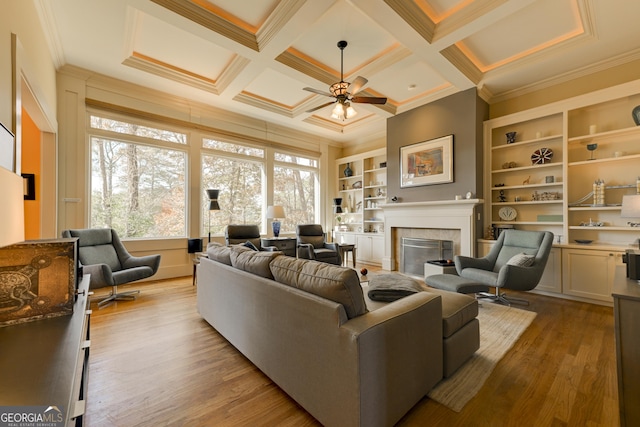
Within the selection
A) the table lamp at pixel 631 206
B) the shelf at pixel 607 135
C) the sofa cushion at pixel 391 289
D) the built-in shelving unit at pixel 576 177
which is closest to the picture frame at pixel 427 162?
the built-in shelving unit at pixel 576 177

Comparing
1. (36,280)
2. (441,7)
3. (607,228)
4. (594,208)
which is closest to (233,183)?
(441,7)

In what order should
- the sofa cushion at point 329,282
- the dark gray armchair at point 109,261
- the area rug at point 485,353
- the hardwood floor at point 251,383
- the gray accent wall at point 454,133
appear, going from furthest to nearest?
the gray accent wall at point 454,133
the dark gray armchair at point 109,261
the area rug at point 485,353
the hardwood floor at point 251,383
the sofa cushion at point 329,282

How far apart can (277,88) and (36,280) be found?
438 centimetres

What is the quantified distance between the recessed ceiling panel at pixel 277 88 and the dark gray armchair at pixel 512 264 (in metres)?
3.77

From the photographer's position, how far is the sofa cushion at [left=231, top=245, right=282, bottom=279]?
2023mm

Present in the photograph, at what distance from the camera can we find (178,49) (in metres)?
3.77

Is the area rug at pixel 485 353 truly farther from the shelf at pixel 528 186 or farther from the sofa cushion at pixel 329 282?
the shelf at pixel 528 186

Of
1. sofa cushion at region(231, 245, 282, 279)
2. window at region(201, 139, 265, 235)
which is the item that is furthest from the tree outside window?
sofa cushion at region(231, 245, 282, 279)

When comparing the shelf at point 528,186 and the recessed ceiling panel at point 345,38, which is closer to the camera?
the recessed ceiling panel at point 345,38

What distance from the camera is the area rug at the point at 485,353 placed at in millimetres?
1766

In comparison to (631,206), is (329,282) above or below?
below

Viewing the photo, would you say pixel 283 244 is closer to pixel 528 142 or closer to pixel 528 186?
pixel 528 186

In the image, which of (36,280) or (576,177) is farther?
(576,177)

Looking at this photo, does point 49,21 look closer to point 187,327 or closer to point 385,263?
point 187,327
